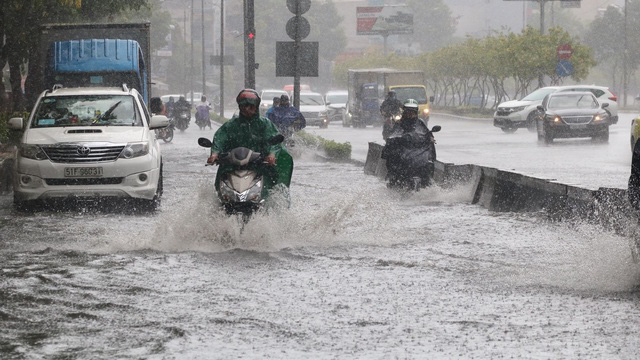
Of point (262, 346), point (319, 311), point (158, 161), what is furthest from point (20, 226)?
point (262, 346)

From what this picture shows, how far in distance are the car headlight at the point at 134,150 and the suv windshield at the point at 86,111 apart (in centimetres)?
67

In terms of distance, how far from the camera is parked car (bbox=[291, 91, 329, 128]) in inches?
2179

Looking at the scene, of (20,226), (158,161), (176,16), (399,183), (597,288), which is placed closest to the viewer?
(597,288)

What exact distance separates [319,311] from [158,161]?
28.4ft

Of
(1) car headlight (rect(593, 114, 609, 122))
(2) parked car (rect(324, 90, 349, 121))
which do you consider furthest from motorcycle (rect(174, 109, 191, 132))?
(1) car headlight (rect(593, 114, 609, 122))

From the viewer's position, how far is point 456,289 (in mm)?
9438

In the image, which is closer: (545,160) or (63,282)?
(63,282)

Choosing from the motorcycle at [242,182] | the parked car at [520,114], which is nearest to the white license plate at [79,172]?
the motorcycle at [242,182]

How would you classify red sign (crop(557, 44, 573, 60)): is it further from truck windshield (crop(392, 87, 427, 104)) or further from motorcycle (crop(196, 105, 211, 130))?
motorcycle (crop(196, 105, 211, 130))

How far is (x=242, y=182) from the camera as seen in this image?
11.8m

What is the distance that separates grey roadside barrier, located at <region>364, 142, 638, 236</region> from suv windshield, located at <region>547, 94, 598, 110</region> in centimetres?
1688

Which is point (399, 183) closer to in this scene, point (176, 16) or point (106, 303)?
point (106, 303)

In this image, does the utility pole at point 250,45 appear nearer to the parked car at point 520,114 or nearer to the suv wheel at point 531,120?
the parked car at point 520,114

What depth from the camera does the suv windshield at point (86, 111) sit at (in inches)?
661
